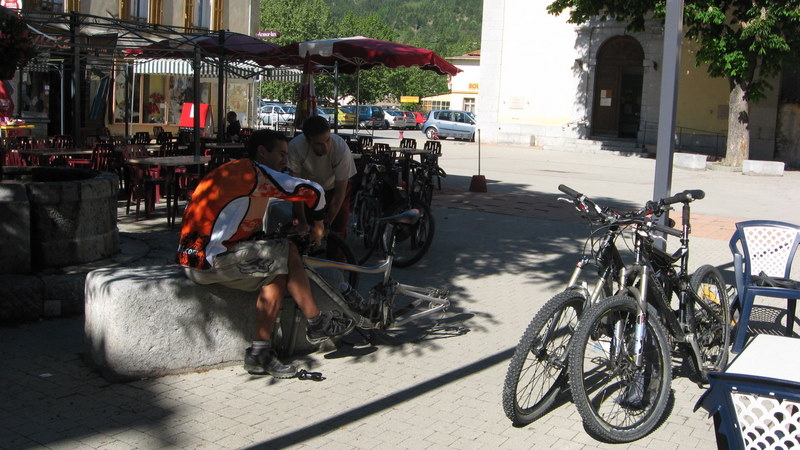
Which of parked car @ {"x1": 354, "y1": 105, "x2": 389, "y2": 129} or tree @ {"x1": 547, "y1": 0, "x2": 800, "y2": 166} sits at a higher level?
tree @ {"x1": 547, "y1": 0, "x2": 800, "y2": 166}

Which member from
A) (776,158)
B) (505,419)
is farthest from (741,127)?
(505,419)

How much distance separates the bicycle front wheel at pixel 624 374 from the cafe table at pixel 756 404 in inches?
52.9

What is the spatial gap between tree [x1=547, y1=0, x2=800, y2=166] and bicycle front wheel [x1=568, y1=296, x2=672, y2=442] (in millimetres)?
21483

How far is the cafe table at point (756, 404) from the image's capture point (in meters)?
2.62

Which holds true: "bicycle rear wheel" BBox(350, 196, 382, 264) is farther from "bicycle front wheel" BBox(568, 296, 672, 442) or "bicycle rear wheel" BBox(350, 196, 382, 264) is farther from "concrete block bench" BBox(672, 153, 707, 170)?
"concrete block bench" BBox(672, 153, 707, 170)

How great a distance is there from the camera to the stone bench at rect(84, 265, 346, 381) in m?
4.81

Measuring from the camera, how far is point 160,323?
4887 mm

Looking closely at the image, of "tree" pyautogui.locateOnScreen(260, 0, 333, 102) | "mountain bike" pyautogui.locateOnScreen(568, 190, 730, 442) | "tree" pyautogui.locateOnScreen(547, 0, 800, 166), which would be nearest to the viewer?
"mountain bike" pyautogui.locateOnScreen(568, 190, 730, 442)

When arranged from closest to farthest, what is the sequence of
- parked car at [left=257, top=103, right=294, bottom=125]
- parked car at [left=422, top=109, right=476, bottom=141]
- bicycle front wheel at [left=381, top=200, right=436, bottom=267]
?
bicycle front wheel at [left=381, top=200, right=436, bottom=267] → parked car at [left=422, top=109, right=476, bottom=141] → parked car at [left=257, top=103, right=294, bottom=125]

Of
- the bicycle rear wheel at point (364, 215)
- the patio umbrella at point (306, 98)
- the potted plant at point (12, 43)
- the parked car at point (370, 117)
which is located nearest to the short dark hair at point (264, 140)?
the potted plant at point (12, 43)

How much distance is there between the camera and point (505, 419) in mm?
4574

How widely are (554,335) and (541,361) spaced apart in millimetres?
160

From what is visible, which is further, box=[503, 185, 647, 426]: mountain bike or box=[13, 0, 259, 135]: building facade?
box=[13, 0, 259, 135]: building facade

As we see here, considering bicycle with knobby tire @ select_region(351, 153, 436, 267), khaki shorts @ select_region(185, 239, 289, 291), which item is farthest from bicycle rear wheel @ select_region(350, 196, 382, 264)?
khaki shorts @ select_region(185, 239, 289, 291)
